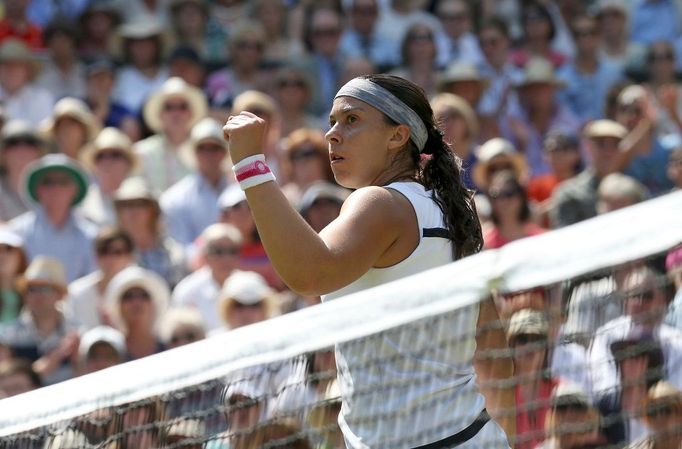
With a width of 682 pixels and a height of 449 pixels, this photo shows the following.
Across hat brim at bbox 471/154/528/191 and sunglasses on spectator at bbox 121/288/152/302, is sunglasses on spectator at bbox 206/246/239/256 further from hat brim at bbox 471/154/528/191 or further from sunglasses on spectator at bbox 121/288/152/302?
hat brim at bbox 471/154/528/191

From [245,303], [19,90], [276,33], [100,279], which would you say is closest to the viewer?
[245,303]

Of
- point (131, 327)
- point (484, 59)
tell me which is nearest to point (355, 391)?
point (131, 327)

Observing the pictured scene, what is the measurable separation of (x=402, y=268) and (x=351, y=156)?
332 mm

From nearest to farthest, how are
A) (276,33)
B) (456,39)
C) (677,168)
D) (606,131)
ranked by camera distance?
1. (677,168)
2. (606,131)
3. (276,33)
4. (456,39)

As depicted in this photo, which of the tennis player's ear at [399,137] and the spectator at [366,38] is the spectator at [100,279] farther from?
the tennis player's ear at [399,137]

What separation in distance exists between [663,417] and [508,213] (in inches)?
184

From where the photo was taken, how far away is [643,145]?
30.8 ft

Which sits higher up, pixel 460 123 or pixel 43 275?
pixel 460 123

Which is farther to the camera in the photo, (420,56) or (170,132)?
(420,56)

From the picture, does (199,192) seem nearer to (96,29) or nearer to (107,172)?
(107,172)

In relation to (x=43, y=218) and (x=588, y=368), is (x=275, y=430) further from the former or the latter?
(x=43, y=218)

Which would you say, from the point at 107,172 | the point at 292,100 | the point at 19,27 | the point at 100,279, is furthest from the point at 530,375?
the point at 19,27

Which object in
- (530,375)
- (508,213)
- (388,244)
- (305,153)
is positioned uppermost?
(305,153)

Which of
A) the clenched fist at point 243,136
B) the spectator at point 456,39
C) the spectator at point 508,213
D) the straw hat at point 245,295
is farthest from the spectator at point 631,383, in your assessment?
the spectator at point 456,39
